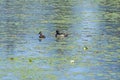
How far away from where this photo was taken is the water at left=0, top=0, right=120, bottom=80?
18.5m

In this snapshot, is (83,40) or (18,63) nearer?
(18,63)

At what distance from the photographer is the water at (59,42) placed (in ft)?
60.8

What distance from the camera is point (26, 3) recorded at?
40.0 m

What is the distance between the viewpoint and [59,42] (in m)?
24.9

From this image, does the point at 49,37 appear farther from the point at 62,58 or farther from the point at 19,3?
the point at 19,3

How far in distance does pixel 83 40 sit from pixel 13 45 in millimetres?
3520

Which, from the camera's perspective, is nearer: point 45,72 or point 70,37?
point 45,72

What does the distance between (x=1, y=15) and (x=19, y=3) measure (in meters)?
7.40

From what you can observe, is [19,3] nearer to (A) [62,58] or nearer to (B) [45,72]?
(A) [62,58]

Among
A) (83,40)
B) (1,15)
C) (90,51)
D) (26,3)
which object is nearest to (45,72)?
(90,51)

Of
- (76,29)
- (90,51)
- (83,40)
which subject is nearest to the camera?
(90,51)

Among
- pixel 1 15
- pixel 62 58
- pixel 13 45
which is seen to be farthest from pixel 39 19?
pixel 62 58

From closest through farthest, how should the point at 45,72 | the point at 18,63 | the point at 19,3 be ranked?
the point at 45,72 → the point at 18,63 → the point at 19,3

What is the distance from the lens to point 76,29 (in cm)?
2812
